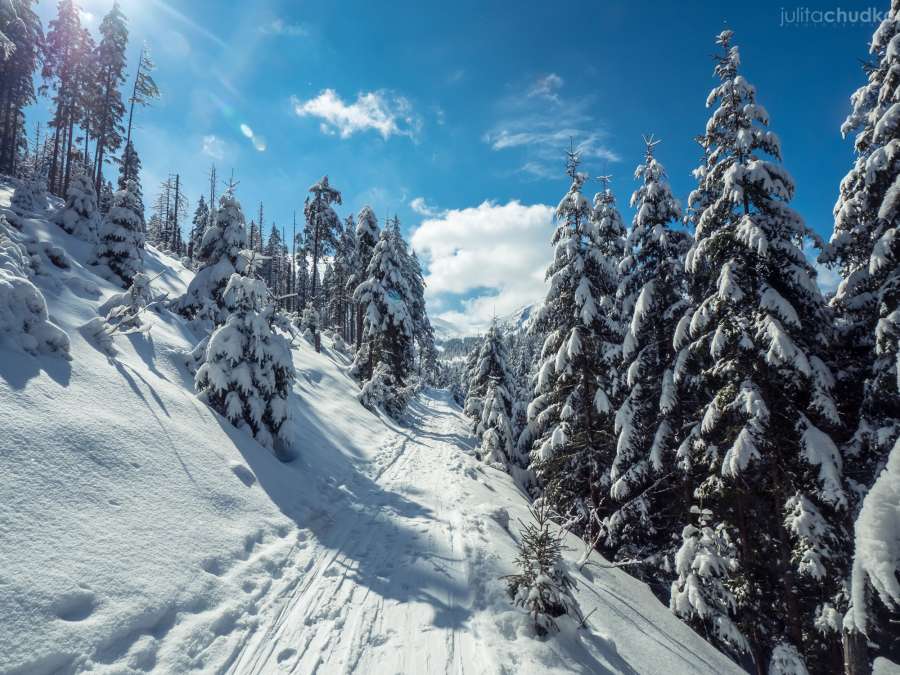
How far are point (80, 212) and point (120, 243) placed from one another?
5.15 metres

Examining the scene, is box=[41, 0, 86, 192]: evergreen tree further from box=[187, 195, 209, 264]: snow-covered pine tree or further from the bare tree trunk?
the bare tree trunk

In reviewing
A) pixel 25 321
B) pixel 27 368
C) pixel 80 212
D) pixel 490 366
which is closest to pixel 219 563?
pixel 27 368

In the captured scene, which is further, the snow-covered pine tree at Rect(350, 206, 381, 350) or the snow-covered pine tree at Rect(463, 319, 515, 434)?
the snow-covered pine tree at Rect(350, 206, 381, 350)

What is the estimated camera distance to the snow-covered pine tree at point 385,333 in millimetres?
24806

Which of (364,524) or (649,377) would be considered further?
(649,377)

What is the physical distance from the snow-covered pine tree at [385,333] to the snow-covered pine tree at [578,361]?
1193 cm

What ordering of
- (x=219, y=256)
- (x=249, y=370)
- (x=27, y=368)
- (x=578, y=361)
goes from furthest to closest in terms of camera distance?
1. (x=219, y=256)
2. (x=578, y=361)
3. (x=249, y=370)
4. (x=27, y=368)

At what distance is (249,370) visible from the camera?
1093cm

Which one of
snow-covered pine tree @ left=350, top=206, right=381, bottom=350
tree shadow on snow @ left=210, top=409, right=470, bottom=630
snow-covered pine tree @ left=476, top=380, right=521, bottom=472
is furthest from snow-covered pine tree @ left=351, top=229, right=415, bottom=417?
tree shadow on snow @ left=210, top=409, right=470, bottom=630

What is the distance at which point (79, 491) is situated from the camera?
18.0ft

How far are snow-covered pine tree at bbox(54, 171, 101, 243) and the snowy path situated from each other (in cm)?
2051

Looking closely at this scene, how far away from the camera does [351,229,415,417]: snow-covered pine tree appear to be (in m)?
24.8

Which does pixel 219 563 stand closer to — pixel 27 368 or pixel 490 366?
pixel 27 368

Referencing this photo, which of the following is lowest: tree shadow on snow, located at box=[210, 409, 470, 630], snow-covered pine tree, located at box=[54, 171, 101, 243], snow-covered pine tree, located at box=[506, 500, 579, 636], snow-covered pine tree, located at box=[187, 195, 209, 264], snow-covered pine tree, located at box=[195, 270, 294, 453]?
tree shadow on snow, located at box=[210, 409, 470, 630]
